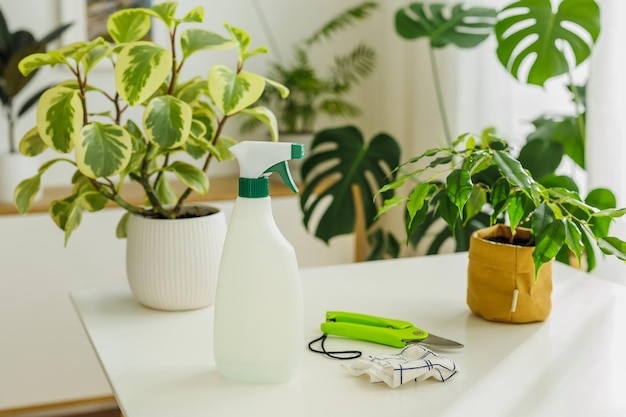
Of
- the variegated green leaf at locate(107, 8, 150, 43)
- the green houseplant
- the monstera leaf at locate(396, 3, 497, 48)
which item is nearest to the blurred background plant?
the green houseplant

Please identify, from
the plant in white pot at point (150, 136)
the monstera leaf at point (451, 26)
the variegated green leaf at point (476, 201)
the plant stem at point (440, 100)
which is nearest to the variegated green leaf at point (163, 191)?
the plant in white pot at point (150, 136)

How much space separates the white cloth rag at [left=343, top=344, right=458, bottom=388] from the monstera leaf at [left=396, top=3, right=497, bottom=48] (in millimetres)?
1548

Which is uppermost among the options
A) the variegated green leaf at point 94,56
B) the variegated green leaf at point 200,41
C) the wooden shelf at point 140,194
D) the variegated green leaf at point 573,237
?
the variegated green leaf at point 200,41

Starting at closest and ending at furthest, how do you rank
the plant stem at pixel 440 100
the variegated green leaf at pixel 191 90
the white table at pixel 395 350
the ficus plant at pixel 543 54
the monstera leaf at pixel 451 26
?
the white table at pixel 395 350 → the variegated green leaf at pixel 191 90 → the ficus plant at pixel 543 54 → the monstera leaf at pixel 451 26 → the plant stem at pixel 440 100

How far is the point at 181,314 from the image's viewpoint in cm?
143

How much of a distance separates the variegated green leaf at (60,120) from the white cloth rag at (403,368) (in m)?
0.56

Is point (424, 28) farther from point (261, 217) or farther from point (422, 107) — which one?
point (261, 217)

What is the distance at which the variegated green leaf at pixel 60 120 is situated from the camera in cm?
133

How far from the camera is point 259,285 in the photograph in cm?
109

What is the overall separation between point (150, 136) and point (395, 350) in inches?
19.6

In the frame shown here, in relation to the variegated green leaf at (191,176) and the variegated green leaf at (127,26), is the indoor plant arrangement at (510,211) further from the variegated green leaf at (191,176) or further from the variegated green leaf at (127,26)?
the variegated green leaf at (127,26)

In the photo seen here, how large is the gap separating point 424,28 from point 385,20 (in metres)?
0.83

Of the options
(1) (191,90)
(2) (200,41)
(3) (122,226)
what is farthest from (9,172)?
(2) (200,41)

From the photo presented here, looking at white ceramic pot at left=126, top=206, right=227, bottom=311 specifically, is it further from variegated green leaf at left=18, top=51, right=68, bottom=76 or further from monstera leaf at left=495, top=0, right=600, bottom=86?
monstera leaf at left=495, top=0, right=600, bottom=86
